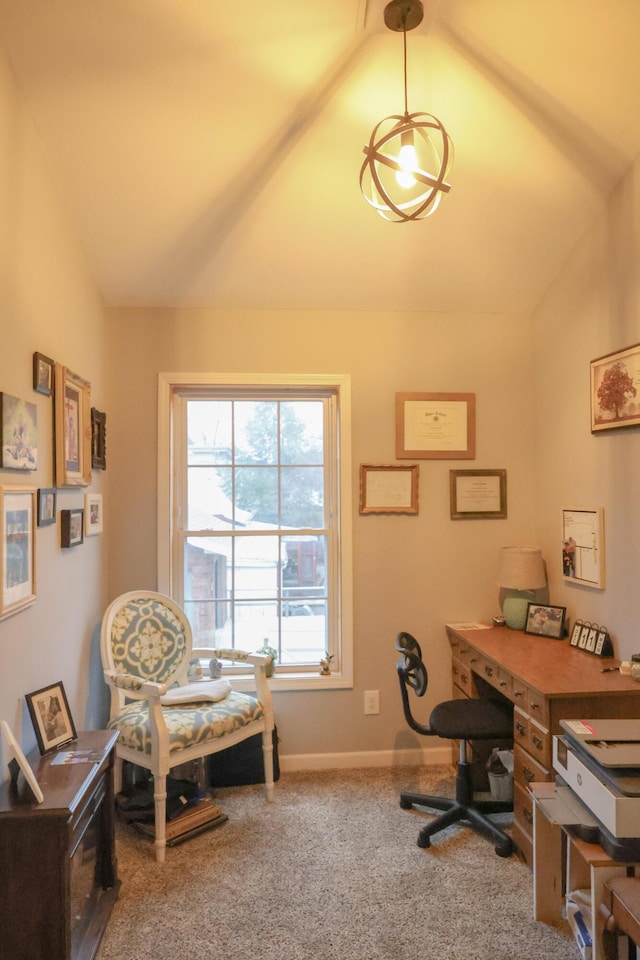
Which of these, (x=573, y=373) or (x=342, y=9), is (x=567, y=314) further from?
(x=342, y=9)

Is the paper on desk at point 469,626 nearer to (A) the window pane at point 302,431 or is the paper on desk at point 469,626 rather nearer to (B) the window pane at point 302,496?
(B) the window pane at point 302,496

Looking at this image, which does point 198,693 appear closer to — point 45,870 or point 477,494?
point 45,870

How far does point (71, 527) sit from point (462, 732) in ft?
5.75

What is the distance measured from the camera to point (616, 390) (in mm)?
2578

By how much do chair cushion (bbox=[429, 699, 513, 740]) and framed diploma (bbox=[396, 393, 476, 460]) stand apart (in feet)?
4.13

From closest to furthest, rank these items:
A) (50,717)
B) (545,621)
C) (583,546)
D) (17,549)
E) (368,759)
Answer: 1. (17,549)
2. (50,717)
3. (583,546)
4. (545,621)
5. (368,759)

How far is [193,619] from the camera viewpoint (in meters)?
3.29

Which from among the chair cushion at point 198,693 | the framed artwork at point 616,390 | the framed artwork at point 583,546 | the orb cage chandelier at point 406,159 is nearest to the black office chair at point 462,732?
the framed artwork at point 583,546

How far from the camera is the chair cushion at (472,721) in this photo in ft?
8.05

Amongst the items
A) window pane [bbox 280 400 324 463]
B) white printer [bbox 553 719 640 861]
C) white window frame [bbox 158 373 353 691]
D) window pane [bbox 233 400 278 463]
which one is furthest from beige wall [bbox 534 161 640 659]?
window pane [bbox 233 400 278 463]

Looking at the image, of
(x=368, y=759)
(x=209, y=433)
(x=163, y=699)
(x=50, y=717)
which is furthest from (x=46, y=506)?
(x=368, y=759)

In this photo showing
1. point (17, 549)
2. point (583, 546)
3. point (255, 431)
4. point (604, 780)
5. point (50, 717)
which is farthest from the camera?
point (255, 431)

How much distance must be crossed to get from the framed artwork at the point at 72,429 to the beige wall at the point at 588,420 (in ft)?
7.31

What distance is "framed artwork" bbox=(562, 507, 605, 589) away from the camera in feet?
8.86
